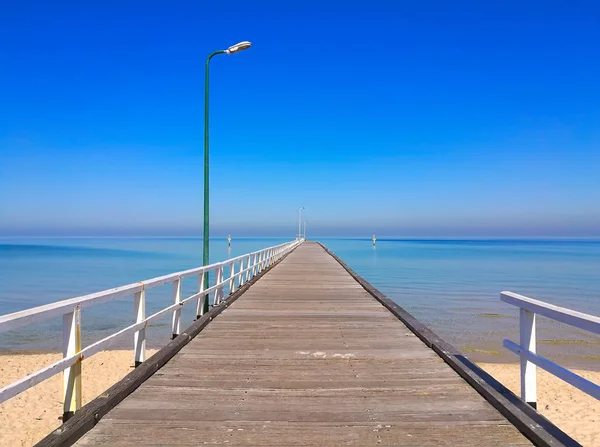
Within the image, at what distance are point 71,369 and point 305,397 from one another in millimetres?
2175

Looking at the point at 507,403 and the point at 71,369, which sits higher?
the point at 71,369

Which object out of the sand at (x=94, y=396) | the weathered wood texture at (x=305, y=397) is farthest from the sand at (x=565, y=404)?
the weathered wood texture at (x=305, y=397)

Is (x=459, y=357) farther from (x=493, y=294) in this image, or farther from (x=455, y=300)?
(x=493, y=294)

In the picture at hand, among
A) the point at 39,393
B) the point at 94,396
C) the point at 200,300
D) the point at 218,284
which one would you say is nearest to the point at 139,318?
the point at 200,300

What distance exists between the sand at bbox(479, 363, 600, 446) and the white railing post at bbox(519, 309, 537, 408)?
14.7 feet

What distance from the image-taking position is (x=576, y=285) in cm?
3328

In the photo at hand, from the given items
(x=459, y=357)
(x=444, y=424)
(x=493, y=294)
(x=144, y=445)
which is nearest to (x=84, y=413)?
(x=144, y=445)

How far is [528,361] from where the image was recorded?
3.99m

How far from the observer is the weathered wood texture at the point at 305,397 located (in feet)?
11.6

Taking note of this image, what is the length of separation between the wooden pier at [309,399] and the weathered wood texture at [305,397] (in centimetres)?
1

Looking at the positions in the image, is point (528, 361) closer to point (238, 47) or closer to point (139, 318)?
point (139, 318)

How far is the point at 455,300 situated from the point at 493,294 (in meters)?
4.39

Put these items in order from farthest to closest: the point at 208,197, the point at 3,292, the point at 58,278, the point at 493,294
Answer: the point at 58,278 < the point at 3,292 < the point at 493,294 < the point at 208,197

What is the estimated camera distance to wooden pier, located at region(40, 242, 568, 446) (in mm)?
3492
